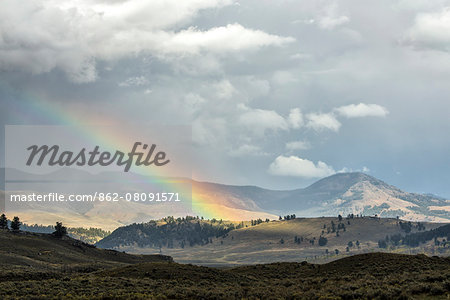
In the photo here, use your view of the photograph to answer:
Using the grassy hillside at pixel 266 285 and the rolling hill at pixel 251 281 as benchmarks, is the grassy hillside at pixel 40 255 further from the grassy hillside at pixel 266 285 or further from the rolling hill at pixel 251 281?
the grassy hillside at pixel 266 285

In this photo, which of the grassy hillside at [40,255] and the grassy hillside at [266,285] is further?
the grassy hillside at [40,255]

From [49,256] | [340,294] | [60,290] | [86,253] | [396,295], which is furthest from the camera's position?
[86,253]

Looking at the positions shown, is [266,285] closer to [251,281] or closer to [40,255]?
[251,281]

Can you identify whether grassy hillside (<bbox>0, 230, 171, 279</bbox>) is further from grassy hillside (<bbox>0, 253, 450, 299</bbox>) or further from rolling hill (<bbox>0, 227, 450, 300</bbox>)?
grassy hillside (<bbox>0, 253, 450, 299</bbox>)

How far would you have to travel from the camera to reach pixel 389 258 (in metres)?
102

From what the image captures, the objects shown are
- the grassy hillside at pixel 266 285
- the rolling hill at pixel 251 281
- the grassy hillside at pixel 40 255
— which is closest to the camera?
the grassy hillside at pixel 266 285

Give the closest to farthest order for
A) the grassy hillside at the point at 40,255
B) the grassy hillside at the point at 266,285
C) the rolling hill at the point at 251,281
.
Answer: the grassy hillside at the point at 266,285 → the rolling hill at the point at 251,281 → the grassy hillside at the point at 40,255

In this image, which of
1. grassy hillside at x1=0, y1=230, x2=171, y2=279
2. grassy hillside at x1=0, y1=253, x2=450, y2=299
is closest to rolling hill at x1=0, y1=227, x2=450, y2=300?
grassy hillside at x1=0, y1=253, x2=450, y2=299

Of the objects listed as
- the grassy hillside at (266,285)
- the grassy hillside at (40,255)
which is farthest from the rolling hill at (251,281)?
the grassy hillside at (40,255)

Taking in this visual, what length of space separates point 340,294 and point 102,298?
96.8ft

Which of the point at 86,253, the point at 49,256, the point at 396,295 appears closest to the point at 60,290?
the point at 396,295

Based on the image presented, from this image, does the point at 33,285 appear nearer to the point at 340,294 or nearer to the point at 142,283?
the point at 142,283

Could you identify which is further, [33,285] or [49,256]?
[49,256]

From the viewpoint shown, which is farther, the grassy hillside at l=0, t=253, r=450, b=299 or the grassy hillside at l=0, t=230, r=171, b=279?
the grassy hillside at l=0, t=230, r=171, b=279
